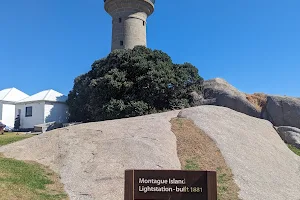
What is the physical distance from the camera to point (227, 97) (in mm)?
27500

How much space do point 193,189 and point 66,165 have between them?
22.8 ft

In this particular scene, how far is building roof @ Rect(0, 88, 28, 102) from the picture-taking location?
40300 millimetres

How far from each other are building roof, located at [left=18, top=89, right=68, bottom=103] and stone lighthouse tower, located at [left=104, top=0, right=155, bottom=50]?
8032 mm

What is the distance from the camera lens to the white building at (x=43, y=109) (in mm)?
36375

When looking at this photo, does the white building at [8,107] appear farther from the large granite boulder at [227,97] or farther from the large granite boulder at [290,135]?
the large granite boulder at [290,135]

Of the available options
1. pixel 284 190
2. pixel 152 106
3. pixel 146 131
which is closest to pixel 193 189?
pixel 284 190

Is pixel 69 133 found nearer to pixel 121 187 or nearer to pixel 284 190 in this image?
pixel 121 187

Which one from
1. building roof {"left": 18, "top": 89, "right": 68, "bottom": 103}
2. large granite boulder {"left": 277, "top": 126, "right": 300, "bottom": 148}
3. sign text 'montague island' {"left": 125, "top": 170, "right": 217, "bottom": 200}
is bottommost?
sign text 'montague island' {"left": 125, "top": 170, "right": 217, "bottom": 200}

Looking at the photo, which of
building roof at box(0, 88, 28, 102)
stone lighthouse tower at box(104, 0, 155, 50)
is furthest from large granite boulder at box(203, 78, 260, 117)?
building roof at box(0, 88, 28, 102)

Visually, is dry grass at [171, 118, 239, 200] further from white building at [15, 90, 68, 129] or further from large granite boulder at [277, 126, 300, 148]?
white building at [15, 90, 68, 129]

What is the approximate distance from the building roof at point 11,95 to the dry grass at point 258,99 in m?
26.7

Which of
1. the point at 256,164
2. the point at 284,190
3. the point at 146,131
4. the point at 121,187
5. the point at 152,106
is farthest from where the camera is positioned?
the point at 152,106

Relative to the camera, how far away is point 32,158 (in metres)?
12.3

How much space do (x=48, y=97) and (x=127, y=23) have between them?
1151 cm
